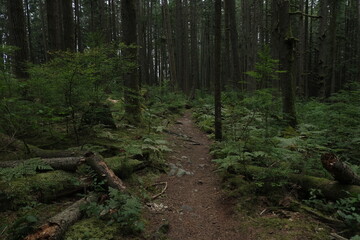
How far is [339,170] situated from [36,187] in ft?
14.9

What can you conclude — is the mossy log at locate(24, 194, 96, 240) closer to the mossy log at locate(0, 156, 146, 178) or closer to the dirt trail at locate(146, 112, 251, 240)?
the mossy log at locate(0, 156, 146, 178)

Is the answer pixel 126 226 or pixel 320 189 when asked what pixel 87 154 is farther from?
pixel 320 189

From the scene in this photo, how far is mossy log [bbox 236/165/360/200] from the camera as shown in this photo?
3543mm

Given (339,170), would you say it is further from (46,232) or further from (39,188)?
(39,188)

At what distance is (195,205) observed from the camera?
175 inches

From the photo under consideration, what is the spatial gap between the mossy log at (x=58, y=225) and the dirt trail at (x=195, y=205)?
1163 mm

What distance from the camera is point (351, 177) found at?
360 centimetres

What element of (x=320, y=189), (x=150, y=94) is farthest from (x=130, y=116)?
(x=150, y=94)

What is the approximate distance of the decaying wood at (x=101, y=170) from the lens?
388cm

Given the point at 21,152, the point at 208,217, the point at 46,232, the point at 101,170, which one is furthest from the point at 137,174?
the point at 46,232

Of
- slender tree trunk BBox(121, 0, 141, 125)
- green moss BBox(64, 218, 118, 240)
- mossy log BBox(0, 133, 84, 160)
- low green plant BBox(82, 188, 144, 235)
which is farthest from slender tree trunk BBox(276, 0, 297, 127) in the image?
mossy log BBox(0, 133, 84, 160)

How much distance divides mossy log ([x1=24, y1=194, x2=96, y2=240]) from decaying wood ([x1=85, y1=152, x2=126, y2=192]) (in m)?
0.67

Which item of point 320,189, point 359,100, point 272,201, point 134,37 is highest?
point 134,37

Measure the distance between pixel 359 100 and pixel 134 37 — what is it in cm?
953
